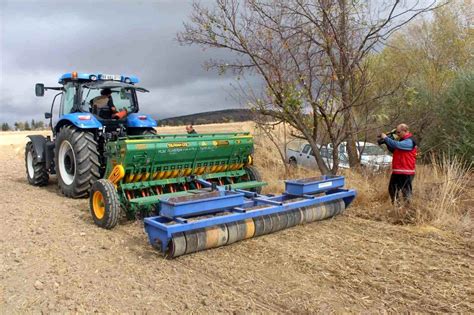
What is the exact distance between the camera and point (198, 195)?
16.9ft

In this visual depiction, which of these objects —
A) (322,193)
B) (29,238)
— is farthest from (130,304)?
(322,193)

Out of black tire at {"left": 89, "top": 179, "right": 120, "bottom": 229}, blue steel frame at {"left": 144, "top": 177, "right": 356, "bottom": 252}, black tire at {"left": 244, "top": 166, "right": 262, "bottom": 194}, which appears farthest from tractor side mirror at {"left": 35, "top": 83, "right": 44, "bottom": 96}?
blue steel frame at {"left": 144, "top": 177, "right": 356, "bottom": 252}

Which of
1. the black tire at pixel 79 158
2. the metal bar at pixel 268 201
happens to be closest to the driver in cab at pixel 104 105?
the black tire at pixel 79 158

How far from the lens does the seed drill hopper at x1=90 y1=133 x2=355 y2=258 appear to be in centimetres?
484

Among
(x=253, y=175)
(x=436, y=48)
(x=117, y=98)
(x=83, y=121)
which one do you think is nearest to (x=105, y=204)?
(x=83, y=121)

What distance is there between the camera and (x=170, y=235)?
4535mm

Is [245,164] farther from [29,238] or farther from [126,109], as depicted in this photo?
[29,238]

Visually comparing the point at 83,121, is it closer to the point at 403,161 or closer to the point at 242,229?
the point at 242,229

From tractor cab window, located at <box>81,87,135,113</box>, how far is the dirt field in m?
3.13

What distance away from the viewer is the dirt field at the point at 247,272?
146 inches

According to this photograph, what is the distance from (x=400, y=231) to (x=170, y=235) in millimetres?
3120

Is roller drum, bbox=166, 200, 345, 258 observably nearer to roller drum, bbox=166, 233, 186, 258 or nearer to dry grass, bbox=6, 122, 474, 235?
roller drum, bbox=166, 233, 186, 258

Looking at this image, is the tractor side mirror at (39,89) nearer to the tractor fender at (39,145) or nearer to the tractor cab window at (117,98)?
the tractor fender at (39,145)

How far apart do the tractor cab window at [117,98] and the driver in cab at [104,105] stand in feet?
0.26
